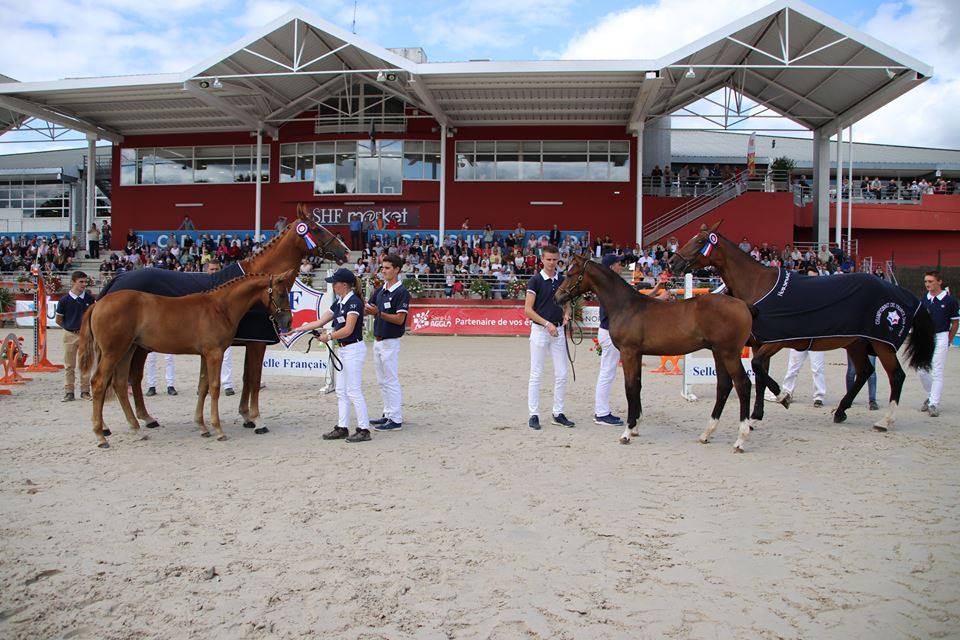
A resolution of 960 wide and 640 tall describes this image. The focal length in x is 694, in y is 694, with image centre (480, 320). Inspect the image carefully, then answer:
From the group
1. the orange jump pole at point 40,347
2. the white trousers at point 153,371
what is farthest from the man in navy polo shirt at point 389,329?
the orange jump pole at point 40,347

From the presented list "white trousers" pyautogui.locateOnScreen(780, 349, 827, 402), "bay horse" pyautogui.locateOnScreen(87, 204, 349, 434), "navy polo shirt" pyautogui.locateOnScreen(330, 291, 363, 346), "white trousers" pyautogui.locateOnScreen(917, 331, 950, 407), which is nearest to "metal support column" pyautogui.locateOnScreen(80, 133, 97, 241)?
"bay horse" pyautogui.locateOnScreen(87, 204, 349, 434)

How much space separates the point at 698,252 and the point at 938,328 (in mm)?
3805

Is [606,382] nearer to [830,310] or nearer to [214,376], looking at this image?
[830,310]

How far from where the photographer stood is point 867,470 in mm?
6465

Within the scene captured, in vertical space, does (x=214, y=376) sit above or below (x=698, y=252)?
below

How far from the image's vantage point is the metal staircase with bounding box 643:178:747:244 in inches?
1192

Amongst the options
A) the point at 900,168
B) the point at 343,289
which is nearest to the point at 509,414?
the point at 343,289

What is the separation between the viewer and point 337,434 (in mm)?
7543

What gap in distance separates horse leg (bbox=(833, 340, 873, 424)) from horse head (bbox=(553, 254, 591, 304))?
12.0ft

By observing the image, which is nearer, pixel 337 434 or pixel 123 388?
pixel 337 434

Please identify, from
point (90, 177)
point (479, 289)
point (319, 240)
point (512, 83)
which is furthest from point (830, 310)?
point (90, 177)

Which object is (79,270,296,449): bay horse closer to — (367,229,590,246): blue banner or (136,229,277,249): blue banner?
(367,229,590,246): blue banner

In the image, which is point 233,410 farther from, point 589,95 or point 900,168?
point 900,168

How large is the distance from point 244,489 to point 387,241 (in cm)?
2483
